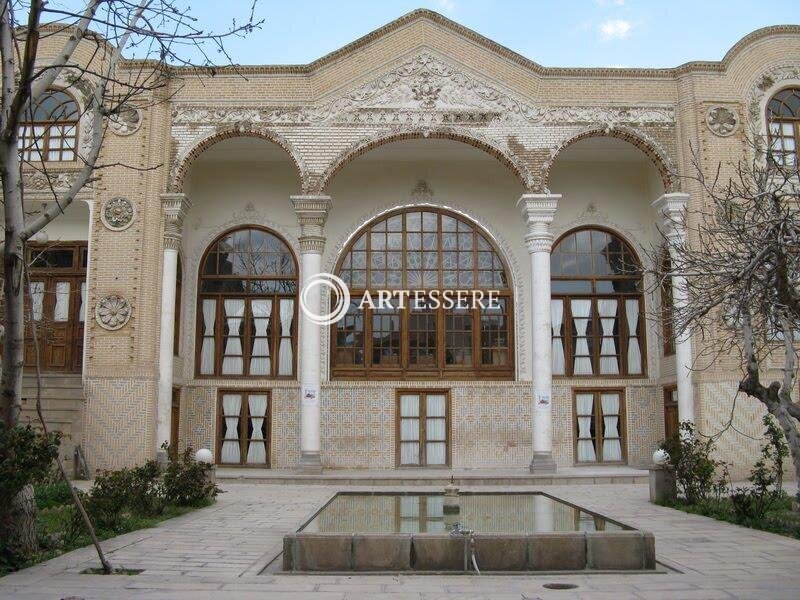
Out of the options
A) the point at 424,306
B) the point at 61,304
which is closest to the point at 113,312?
the point at 61,304

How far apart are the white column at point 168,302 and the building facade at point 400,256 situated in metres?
0.05

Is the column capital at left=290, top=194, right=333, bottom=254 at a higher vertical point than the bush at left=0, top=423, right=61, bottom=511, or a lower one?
higher

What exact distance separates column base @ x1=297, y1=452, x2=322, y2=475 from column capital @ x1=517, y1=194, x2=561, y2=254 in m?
6.04

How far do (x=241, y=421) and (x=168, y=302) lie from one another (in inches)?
132

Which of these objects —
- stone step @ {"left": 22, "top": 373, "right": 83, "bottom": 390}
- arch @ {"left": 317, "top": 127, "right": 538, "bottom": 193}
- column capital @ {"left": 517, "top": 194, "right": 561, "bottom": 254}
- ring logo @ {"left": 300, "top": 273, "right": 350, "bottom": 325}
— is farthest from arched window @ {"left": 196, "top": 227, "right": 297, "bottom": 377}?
column capital @ {"left": 517, "top": 194, "right": 561, "bottom": 254}

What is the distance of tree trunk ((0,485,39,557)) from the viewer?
302 inches

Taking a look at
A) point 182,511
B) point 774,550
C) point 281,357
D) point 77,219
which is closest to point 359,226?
point 281,357

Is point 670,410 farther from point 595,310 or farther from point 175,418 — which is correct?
point 175,418

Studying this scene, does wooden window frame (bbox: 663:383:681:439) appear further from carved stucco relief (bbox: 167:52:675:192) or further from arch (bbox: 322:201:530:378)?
carved stucco relief (bbox: 167:52:675:192)

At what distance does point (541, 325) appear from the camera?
1677 cm

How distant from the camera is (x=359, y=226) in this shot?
63.1 feet

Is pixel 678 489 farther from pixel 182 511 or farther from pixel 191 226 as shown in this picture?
pixel 191 226

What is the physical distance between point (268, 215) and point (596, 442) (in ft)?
29.5

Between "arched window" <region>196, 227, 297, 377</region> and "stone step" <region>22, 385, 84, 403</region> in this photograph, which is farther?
"arched window" <region>196, 227, 297, 377</region>
